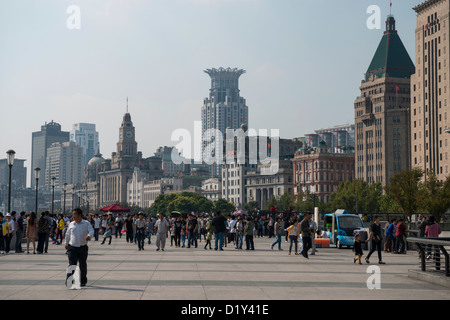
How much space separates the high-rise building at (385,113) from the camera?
150m

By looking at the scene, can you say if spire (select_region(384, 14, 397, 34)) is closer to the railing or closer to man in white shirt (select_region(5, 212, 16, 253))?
man in white shirt (select_region(5, 212, 16, 253))

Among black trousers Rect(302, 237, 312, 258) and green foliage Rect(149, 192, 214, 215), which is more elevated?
green foliage Rect(149, 192, 214, 215)

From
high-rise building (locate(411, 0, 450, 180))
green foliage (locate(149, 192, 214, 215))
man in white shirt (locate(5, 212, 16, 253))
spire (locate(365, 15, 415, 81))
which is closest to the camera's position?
man in white shirt (locate(5, 212, 16, 253))

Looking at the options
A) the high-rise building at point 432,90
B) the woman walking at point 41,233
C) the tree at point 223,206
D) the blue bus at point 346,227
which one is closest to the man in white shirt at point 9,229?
the woman walking at point 41,233

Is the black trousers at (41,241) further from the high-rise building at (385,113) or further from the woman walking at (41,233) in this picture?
the high-rise building at (385,113)

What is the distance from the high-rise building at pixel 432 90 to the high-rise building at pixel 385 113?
12.6m

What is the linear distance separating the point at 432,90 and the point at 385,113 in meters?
22.2

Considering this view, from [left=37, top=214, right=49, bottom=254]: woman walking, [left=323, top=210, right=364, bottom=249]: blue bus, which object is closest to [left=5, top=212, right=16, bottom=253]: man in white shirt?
[left=37, top=214, right=49, bottom=254]: woman walking

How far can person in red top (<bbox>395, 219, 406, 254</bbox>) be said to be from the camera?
30.4 metres

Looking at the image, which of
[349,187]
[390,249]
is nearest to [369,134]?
[349,187]

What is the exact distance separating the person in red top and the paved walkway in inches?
206
